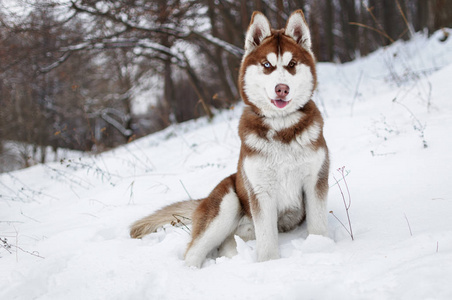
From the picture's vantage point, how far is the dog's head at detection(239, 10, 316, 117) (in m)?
2.06

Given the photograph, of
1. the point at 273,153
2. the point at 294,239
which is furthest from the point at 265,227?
the point at 273,153

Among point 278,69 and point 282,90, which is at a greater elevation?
point 278,69

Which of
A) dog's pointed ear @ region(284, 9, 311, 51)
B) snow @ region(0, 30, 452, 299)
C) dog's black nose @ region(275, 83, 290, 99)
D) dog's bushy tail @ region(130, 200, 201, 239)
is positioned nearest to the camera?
snow @ region(0, 30, 452, 299)

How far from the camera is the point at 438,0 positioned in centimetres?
780

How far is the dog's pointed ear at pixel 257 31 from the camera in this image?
2.24 meters

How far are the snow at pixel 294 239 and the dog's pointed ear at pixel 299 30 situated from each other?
4.80ft

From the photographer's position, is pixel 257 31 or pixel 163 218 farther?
pixel 163 218

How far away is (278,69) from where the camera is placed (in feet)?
6.87

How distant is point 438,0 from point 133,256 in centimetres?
980

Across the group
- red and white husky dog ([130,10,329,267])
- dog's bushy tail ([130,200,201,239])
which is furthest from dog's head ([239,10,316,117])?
dog's bushy tail ([130,200,201,239])

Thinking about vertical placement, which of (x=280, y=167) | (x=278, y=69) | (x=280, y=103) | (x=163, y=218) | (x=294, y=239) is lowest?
(x=294, y=239)

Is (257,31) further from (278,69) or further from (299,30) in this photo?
(278,69)

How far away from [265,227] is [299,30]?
155 cm

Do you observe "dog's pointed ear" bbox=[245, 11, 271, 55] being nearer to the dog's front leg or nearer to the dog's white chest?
the dog's white chest
